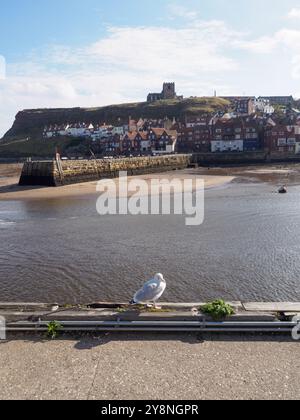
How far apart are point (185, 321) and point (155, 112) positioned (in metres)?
164

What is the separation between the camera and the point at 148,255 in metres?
17.0

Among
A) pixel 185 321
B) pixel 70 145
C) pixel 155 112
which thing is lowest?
pixel 185 321

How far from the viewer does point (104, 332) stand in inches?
293

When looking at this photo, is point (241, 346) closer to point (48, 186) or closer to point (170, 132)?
point (48, 186)

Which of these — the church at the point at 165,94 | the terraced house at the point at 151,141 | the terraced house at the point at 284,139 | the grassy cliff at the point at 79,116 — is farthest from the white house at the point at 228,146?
the church at the point at 165,94

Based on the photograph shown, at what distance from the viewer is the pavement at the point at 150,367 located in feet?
18.2

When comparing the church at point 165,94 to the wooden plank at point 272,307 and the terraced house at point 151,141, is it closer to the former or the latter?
the terraced house at point 151,141

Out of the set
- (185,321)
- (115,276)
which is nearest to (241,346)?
(185,321)

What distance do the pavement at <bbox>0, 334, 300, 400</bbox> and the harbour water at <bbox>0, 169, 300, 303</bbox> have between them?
4.69m

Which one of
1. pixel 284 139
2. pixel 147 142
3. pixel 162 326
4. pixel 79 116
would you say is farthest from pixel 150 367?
pixel 79 116

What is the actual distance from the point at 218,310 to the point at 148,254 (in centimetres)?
960

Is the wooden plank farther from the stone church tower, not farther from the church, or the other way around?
the stone church tower

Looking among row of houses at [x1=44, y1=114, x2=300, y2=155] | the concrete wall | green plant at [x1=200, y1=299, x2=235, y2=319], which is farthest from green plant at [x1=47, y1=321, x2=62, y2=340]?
row of houses at [x1=44, y1=114, x2=300, y2=155]

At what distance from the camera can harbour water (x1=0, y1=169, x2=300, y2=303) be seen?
41.1 ft
